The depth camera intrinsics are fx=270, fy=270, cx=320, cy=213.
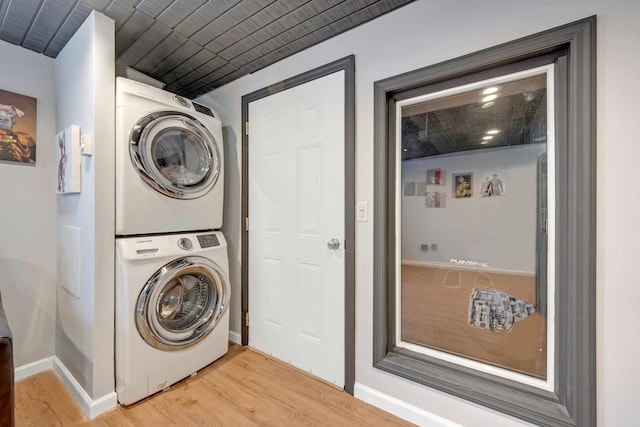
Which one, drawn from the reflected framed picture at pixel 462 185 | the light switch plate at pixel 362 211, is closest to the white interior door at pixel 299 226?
the light switch plate at pixel 362 211

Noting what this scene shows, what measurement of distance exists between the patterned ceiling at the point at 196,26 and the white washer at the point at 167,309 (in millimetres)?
1300

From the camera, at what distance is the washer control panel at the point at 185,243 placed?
5.83ft

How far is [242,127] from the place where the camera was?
2.24 m

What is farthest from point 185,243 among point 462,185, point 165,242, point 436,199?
point 462,185

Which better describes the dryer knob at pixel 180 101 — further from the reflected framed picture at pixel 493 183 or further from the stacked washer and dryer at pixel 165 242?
the reflected framed picture at pixel 493 183

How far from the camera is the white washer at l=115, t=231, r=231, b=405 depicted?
156 cm

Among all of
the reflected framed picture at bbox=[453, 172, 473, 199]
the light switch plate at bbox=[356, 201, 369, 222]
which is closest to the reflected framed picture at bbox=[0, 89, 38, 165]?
the light switch plate at bbox=[356, 201, 369, 222]

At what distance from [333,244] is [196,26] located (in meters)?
1.60

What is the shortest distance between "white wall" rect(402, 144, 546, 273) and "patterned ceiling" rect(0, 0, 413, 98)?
966 millimetres

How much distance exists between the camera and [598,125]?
107cm

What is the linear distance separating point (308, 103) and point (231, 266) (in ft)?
4.86

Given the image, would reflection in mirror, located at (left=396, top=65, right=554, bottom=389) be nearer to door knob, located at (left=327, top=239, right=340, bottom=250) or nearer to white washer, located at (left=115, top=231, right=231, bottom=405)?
door knob, located at (left=327, top=239, right=340, bottom=250)

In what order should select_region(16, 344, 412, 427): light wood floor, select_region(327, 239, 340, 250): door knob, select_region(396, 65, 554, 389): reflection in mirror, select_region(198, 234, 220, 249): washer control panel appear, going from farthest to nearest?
select_region(198, 234, 220, 249): washer control panel < select_region(327, 239, 340, 250): door knob < select_region(16, 344, 412, 427): light wood floor < select_region(396, 65, 554, 389): reflection in mirror

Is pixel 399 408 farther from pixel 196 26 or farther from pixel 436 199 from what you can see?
pixel 196 26
